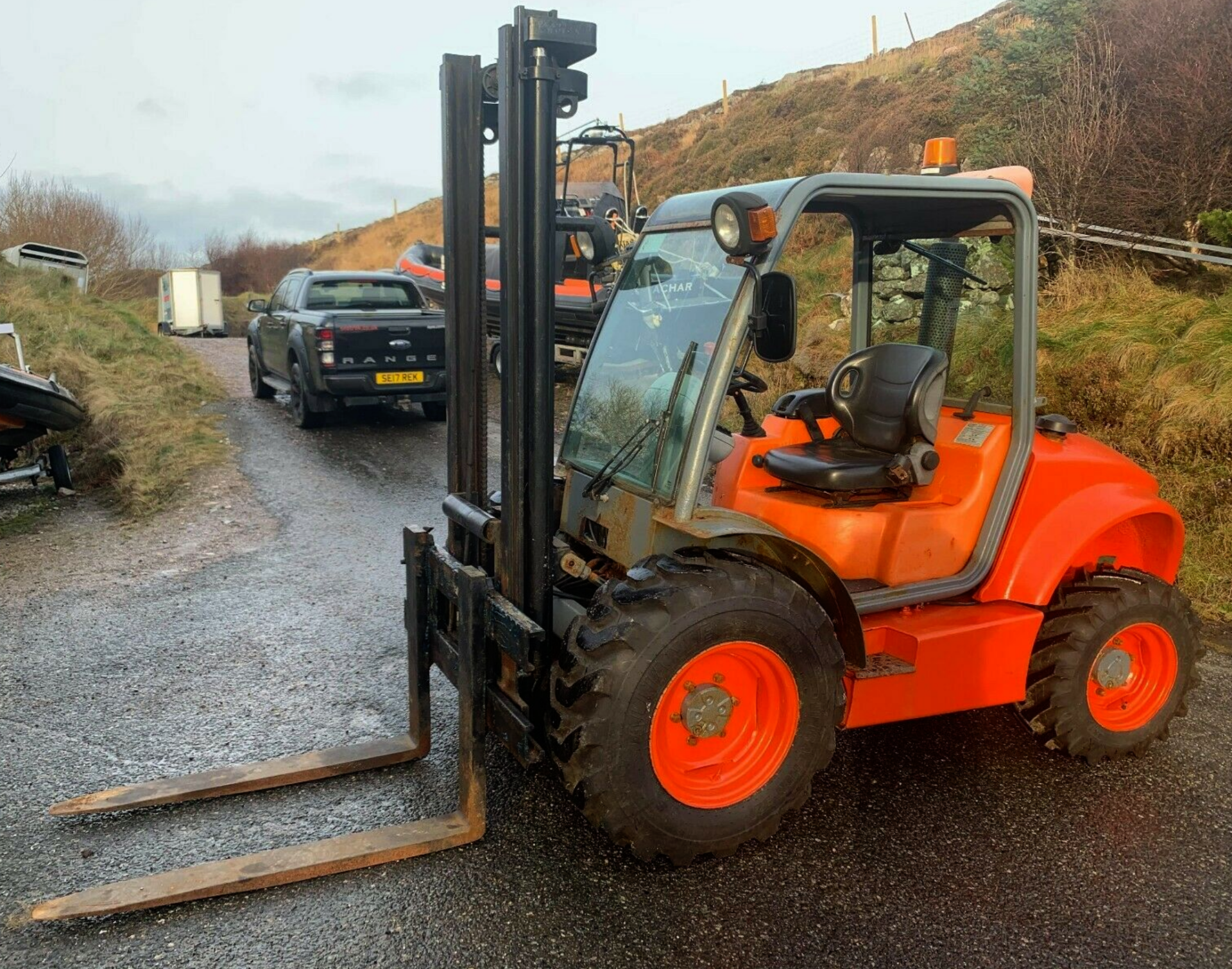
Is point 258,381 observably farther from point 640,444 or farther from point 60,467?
point 640,444

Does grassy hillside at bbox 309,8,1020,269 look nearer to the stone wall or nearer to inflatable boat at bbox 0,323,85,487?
inflatable boat at bbox 0,323,85,487

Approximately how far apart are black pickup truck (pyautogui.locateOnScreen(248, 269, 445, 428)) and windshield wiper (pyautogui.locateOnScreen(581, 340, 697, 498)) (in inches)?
336

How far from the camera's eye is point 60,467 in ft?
32.0

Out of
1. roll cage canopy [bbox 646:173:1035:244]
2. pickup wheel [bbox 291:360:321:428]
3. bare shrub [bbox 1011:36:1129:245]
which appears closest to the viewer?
roll cage canopy [bbox 646:173:1035:244]

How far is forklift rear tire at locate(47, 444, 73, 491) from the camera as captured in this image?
9.75 meters

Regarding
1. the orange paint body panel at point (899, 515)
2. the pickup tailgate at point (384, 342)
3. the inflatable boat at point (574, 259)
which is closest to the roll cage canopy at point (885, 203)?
the orange paint body panel at point (899, 515)

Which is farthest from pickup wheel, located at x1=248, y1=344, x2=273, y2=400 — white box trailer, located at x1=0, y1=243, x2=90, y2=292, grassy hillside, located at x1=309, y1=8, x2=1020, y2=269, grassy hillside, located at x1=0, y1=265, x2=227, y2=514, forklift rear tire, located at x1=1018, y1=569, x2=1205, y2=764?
forklift rear tire, located at x1=1018, y1=569, x2=1205, y2=764

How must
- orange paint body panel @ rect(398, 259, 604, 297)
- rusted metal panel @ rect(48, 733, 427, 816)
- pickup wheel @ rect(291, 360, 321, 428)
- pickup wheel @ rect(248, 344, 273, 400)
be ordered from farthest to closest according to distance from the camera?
pickup wheel @ rect(248, 344, 273, 400) → orange paint body panel @ rect(398, 259, 604, 297) → pickup wheel @ rect(291, 360, 321, 428) → rusted metal panel @ rect(48, 733, 427, 816)

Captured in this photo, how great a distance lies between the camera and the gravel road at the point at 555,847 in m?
3.08

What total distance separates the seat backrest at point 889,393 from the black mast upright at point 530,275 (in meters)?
1.43

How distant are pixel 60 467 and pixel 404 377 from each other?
4157mm

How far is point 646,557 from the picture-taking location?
347 centimetres

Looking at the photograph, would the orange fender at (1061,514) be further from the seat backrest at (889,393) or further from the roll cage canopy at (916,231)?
the seat backrest at (889,393)

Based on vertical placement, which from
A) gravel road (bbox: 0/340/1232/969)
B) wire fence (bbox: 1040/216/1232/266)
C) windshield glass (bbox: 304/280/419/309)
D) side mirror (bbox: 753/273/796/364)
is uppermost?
wire fence (bbox: 1040/216/1232/266)
